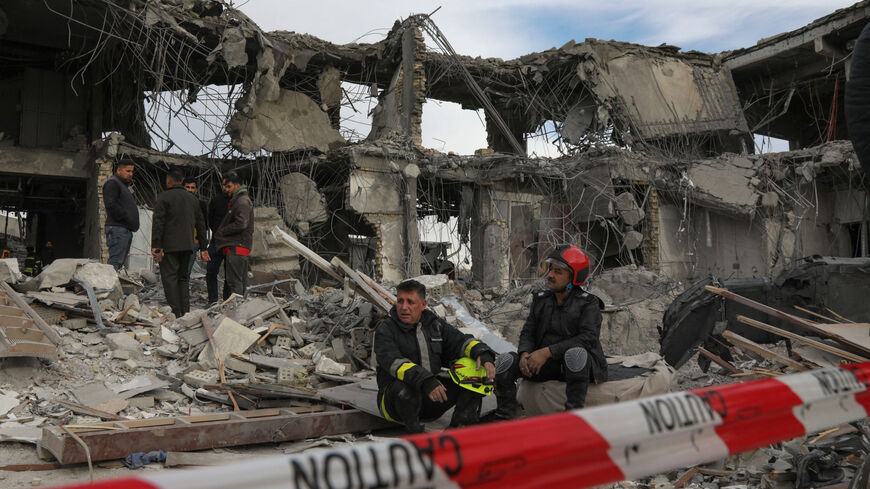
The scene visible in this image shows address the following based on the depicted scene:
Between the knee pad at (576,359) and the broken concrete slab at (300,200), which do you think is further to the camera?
the broken concrete slab at (300,200)

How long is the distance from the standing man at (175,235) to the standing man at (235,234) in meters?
0.25

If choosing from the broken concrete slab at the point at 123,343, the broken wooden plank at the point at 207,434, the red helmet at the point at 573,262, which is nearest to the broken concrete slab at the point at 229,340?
the broken concrete slab at the point at 123,343

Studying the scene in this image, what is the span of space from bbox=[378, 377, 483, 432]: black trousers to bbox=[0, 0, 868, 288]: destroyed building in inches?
→ 363

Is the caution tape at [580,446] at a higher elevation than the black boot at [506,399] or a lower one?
higher

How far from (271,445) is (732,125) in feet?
54.5

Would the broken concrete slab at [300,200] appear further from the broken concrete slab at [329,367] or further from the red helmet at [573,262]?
the red helmet at [573,262]

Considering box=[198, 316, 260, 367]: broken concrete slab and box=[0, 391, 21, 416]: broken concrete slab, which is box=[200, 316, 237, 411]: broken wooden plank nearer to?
box=[198, 316, 260, 367]: broken concrete slab

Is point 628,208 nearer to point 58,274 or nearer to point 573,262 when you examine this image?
point 573,262

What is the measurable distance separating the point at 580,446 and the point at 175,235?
6.50 meters

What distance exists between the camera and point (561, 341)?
4.58 meters

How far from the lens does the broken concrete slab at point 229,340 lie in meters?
6.29

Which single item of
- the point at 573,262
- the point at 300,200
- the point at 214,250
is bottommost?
the point at 573,262

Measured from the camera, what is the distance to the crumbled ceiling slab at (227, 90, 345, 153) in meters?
14.1

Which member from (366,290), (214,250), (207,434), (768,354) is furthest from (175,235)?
(768,354)
